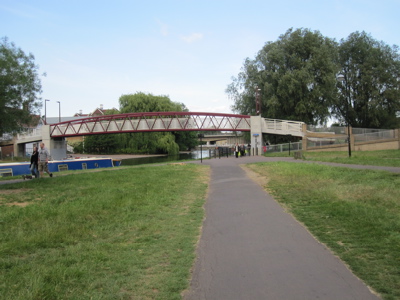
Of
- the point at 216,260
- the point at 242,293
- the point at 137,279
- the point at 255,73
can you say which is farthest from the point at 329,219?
the point at 255,73

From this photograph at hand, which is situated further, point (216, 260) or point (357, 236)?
point (357, 236)

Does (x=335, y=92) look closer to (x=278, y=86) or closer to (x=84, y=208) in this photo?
(x=278, y=86)

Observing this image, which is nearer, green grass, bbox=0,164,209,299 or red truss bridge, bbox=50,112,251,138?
green grass, bbox=0,164,209,299

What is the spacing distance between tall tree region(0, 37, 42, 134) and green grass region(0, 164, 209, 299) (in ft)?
26.2

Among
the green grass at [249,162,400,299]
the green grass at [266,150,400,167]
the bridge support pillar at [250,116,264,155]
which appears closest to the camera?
the green grass at [249,162,400,299]

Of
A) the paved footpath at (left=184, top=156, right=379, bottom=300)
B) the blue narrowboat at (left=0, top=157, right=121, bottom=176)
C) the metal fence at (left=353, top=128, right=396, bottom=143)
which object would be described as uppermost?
the metal fence at (left=353, top=128, right=396, bottom=143)

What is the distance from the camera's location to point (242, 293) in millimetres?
3705

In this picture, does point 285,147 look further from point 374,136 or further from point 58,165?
point 58,165

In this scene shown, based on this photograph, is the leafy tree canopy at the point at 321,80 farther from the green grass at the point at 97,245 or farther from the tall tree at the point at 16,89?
the green grass at the point at 97,245

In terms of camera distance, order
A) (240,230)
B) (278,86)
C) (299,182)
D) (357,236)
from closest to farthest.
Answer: (357,236) < (240,230) < (299,182) < (278,86)

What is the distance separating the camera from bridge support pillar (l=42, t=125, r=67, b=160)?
2048 inches

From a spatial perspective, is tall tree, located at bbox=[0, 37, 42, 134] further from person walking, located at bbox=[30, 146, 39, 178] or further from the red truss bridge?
the red truss bridge

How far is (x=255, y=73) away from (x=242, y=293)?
47.4 m

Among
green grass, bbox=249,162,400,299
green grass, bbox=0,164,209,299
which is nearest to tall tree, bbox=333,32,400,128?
green grass, bbox=249,162,400,299
